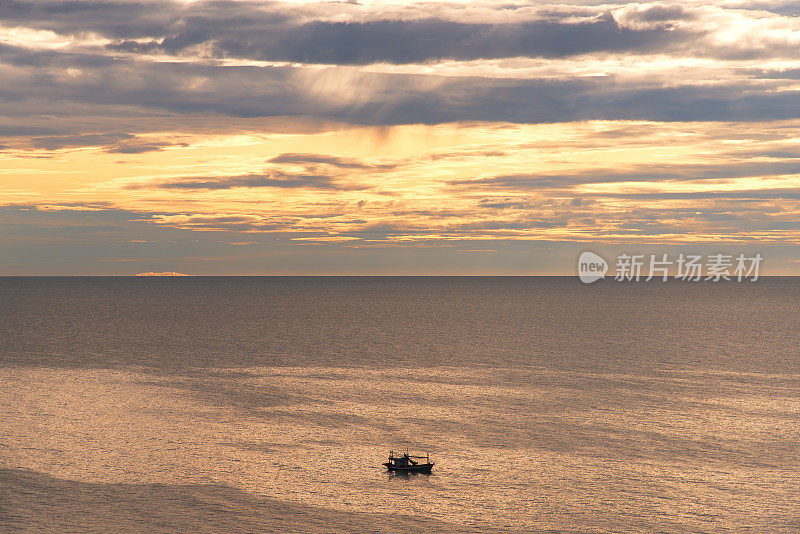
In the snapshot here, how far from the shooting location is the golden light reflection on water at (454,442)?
190ft

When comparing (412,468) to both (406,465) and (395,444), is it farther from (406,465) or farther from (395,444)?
(395,444)

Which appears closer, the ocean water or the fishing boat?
the ocean water

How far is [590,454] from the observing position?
6938 centimetres

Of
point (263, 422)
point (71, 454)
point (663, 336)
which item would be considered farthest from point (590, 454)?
point (663, 336)

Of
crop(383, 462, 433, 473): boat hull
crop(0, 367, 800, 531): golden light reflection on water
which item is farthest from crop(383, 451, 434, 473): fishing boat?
crop(0, 367, 800, 531): golden light reflection on water

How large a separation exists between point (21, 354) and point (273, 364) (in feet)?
155

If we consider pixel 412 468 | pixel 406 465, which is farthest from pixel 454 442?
pixel 406 465

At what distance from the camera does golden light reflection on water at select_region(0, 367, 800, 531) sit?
2275 inches

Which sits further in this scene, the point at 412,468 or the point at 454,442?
the point at 454,442

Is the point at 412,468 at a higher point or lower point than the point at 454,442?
higher

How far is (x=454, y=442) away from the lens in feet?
242

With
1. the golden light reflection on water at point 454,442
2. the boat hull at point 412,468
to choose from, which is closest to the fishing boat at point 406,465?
the boat hull at point 412,468

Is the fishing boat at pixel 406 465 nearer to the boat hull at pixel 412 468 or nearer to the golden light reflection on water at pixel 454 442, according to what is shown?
the boat hull at pixel 412 468

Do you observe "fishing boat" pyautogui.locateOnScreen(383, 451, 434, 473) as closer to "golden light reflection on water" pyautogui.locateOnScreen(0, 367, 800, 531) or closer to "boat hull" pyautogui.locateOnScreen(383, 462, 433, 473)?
"boat hull" pyautogui.locateOnScreen(383, 462, 433, 473)
